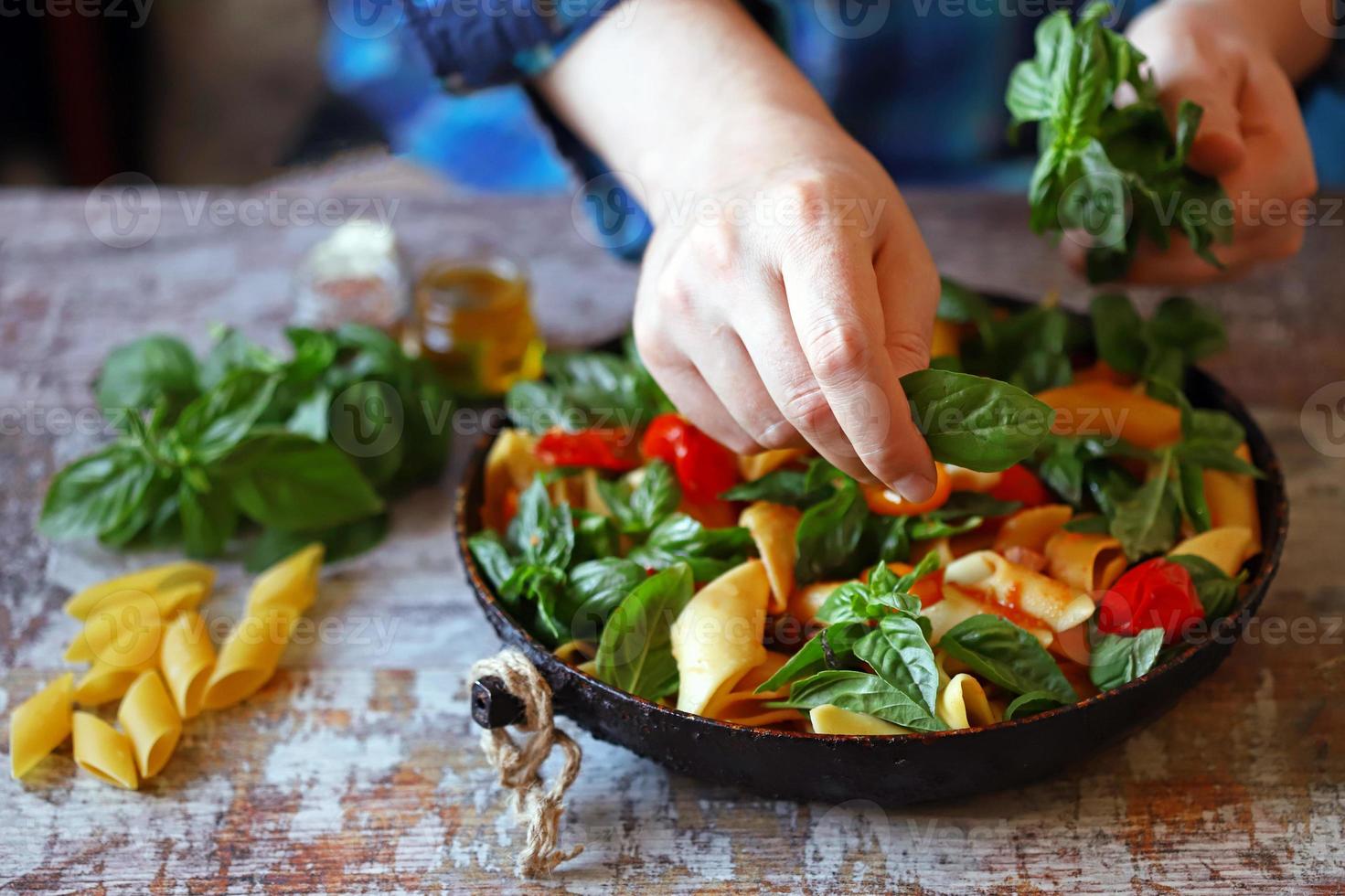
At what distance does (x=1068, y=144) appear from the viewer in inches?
48.4

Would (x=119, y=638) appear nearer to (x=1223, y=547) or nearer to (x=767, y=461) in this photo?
(x=767, y=461)

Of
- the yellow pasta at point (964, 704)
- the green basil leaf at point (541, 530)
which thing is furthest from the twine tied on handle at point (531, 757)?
the yellow pasta at point (964, 704)

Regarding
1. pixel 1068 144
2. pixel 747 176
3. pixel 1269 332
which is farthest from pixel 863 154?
pixel 1269 332

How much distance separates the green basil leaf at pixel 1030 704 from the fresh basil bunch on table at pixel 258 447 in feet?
2.59

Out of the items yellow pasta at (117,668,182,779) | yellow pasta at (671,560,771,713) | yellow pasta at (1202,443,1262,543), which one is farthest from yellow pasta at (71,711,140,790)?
yellow pasta at (1202,443,1262,543)

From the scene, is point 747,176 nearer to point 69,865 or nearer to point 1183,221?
point 1183,221

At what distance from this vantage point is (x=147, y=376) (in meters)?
1.57

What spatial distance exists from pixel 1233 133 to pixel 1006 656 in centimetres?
63

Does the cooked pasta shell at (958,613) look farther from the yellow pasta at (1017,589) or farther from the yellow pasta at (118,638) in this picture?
the yellow pasta at (118,638)

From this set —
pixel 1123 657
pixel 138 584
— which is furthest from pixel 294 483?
pixel 1123 657

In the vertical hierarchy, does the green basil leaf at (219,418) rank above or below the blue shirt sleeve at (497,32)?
below

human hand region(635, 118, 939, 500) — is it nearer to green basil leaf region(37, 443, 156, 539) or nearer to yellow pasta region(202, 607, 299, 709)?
yellow pasta region(202, 607, 299, 709)

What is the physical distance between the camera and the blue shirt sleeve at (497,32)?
144 cm

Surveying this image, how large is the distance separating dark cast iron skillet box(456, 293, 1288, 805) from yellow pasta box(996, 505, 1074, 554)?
188 millimetres
